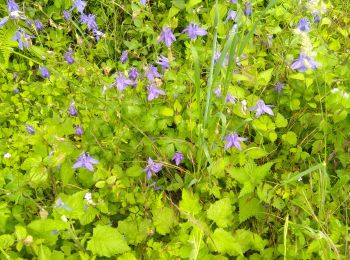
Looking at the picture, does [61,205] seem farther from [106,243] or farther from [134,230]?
Result: [134,230]

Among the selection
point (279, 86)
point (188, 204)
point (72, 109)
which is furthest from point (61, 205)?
point (279, 86)

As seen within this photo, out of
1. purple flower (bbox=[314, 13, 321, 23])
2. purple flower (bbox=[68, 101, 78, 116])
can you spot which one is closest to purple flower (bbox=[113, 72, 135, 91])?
purple flower (bbox=[68, 101, 78, 116])

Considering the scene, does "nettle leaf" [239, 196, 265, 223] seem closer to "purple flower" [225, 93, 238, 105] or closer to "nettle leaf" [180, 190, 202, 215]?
"nettle leaf" [180, 190, 202, 215]

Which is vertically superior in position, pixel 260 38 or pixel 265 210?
pixel 260 38

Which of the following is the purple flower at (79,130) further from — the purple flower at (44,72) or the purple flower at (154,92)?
the purple flower at (44,72)

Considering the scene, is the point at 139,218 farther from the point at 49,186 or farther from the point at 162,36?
the point at 162,36

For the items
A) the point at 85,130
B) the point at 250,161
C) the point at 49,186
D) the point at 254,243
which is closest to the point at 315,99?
the point at 250,161
